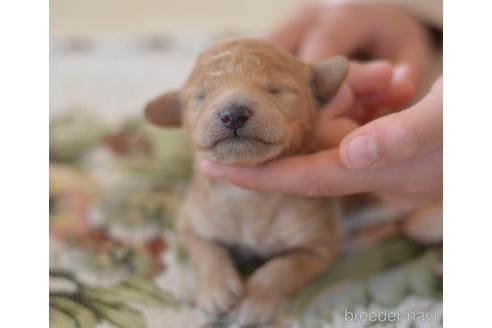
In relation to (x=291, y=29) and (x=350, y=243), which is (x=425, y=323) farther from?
(x=291, y=29)

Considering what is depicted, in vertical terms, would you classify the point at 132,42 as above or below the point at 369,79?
above

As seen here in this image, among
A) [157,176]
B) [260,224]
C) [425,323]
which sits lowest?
[425,323]

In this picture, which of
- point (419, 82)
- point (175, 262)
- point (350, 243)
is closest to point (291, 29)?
point (419, 82)

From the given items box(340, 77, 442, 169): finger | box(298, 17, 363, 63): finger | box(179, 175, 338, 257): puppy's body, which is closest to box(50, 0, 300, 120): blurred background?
box(298, 17, 363, 63): finger

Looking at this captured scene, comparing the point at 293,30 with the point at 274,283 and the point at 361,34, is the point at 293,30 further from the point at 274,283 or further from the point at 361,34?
the point at 274,283

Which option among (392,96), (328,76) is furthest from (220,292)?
(392,96)

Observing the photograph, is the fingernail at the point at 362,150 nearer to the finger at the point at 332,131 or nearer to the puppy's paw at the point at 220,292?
the finger at the point at 332,131
